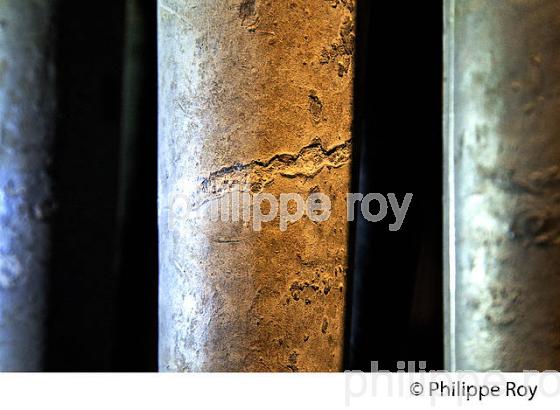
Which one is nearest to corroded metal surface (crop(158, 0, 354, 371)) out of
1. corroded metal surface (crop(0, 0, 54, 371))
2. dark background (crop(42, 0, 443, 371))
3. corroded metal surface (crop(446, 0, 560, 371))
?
dark background (crop(42, 0, 443, 371))

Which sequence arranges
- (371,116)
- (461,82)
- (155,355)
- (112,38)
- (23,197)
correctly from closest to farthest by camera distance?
1. (461,82)
2. (23,197)
3. (112,38)
4. (155,355)
5. (371,116)

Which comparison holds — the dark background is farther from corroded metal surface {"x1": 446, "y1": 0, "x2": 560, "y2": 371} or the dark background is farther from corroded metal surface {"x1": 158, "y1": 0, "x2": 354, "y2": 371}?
corroded metal surface {"x1": 446, "y1": 0, "x2": 560, "y2": 371}

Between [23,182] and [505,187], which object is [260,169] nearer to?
[505,187]

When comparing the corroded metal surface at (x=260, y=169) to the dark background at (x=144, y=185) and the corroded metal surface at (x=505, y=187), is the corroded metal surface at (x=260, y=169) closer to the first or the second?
the dark background at (x=144, y=185)

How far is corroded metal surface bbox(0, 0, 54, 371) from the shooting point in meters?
1.69

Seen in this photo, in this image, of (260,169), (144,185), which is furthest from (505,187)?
(144,185)

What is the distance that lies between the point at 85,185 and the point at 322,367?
2.75 ft

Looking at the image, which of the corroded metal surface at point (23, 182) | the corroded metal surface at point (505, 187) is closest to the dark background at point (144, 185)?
the corroded metal surface at point (23, 182)

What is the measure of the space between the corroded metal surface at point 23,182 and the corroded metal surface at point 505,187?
0.99 meters

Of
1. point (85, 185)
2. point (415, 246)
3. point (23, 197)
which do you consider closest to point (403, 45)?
point (415, 246)

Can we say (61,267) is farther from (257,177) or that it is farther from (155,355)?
(257,177)

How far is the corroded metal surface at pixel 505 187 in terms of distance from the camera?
1.32 m

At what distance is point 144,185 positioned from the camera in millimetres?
2086

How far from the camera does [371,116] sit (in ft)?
7.89
